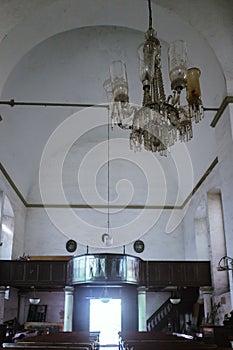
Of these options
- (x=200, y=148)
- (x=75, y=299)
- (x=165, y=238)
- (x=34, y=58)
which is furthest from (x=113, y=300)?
(x=34, y=58)

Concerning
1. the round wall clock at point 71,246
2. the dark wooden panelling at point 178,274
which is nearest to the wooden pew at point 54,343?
the dark wooden panelling at point 178,274

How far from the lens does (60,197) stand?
18188 millimetres

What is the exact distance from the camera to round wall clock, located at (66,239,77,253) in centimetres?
1734

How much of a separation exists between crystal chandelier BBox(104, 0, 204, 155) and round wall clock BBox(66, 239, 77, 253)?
11483 mm

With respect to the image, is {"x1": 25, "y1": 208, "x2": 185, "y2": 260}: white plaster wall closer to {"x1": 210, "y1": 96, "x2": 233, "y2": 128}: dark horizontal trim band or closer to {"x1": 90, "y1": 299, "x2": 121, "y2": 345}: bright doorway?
{"x1": 90, "y1": 299, "x2": 121, "y2": 345}: bright doorway

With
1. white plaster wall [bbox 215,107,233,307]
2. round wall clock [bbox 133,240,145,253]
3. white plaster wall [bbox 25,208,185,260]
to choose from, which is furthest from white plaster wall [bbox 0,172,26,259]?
white plaster wall [bbox 215,107,233,307]

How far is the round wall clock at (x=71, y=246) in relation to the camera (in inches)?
683

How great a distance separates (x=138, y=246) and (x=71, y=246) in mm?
2949

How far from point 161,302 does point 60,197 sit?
644 centimetres

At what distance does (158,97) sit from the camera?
6.68m

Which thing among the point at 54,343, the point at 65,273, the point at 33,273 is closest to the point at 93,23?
the point at 54,343

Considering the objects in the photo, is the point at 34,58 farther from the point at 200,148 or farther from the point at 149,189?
the point at 149,189

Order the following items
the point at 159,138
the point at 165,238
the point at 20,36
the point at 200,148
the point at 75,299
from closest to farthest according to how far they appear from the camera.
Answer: the point at 159,138 < the point at 20,36 < the point at 200,148 < the point at 75,299 < the point at 165,238

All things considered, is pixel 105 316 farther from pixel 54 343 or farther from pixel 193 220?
pixel 54 343
